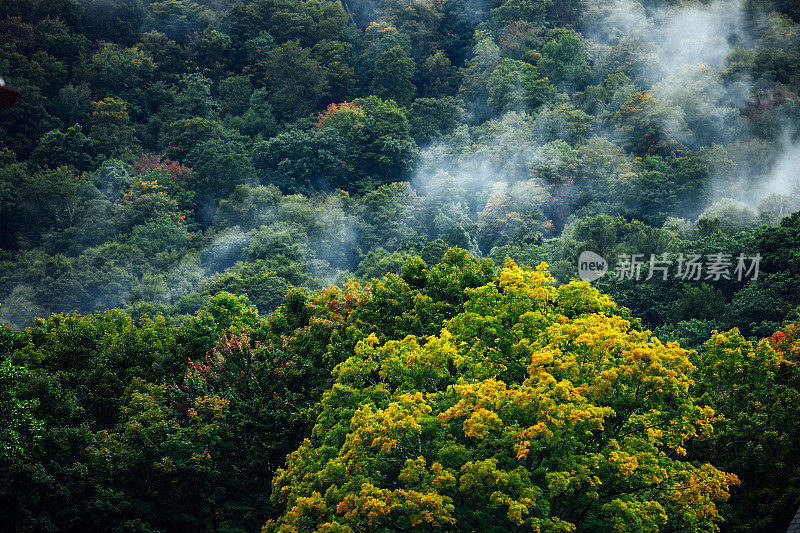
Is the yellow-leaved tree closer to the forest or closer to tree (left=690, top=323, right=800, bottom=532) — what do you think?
the forest

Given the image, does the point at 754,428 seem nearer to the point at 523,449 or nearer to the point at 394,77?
the point at 523,449

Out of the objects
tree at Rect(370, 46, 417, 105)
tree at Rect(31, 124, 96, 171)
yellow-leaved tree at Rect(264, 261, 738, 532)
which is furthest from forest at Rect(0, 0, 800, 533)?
tree at Rect(370, 46, 417, 105)

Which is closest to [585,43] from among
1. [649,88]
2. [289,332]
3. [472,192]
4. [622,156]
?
[649,88]

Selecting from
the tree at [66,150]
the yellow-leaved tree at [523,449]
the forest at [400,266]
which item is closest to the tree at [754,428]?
the forest at [400,266]

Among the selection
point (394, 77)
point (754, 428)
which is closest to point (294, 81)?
point (394, 77)

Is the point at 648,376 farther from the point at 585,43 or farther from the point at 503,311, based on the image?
the point at 585,43

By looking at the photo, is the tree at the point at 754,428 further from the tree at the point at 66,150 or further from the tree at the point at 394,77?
the tree at the point at 66,150
